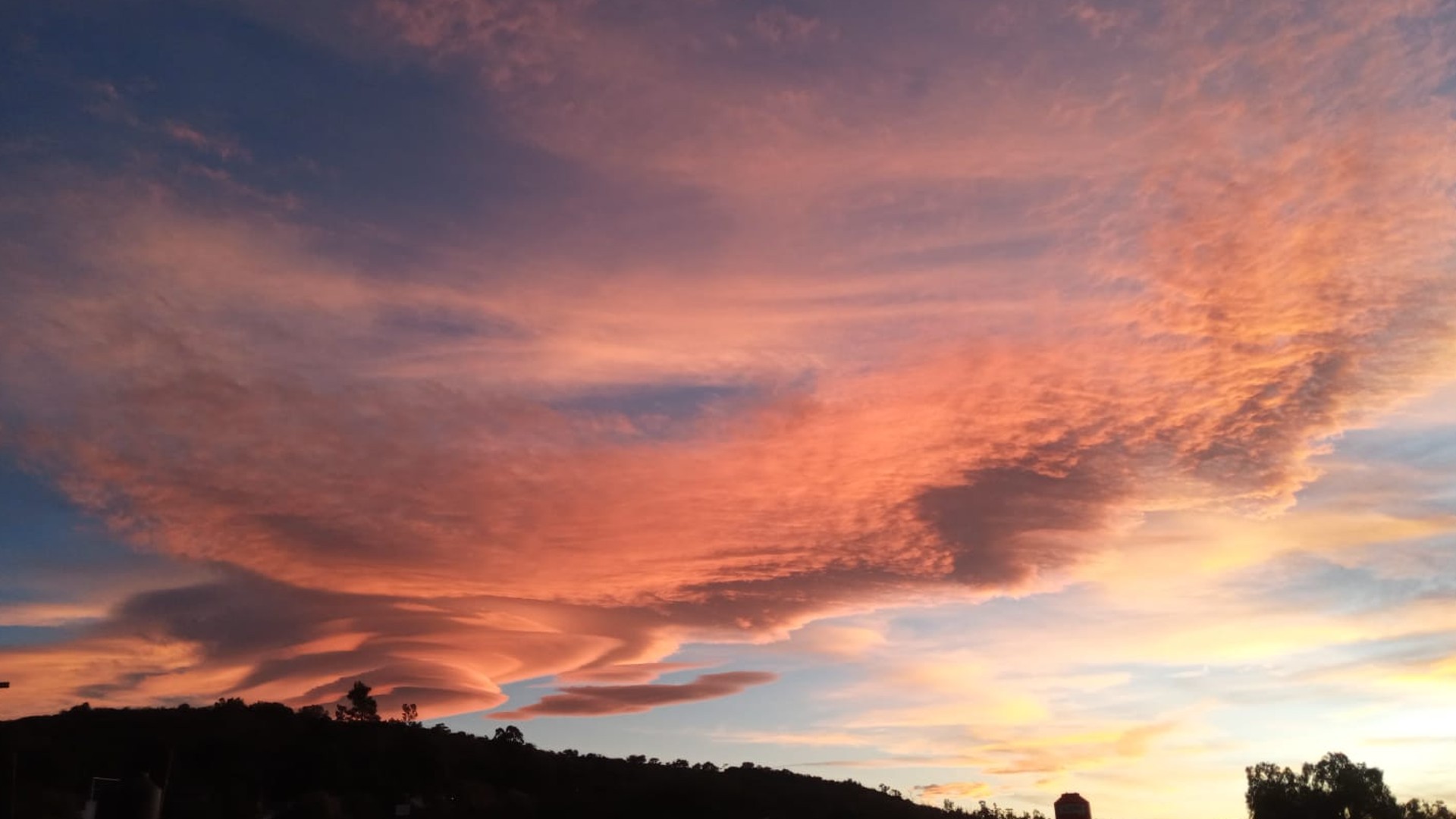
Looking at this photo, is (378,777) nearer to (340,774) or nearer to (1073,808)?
(340,774)

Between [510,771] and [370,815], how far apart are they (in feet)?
71.0

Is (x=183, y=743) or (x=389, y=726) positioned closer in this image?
(x=183, y=743)

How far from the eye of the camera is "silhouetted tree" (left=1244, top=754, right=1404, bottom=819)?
119 metres

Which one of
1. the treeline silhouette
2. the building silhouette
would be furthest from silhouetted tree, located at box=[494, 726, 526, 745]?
the building silhouette

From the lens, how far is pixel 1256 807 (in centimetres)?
12294

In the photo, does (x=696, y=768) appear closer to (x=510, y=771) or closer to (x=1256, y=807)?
(x=510, y=771)

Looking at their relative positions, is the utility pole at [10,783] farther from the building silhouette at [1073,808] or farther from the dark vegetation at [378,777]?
the building silhouette at [1073,808]

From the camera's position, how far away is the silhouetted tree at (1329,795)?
119 metres

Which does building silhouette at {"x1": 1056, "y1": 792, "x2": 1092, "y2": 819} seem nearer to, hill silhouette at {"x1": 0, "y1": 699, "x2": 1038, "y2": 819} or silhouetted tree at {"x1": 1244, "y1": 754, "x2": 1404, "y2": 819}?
hill silhouette at {"x1": 0, "y1": 699, "x2": 1038, "y2": 819}

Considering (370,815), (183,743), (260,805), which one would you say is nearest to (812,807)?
(370,815)

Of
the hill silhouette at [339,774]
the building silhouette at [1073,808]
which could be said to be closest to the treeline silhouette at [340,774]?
the hill silhouette at [339,774]

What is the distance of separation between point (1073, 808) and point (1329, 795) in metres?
80.2

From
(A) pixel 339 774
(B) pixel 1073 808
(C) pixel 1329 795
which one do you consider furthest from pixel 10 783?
(C) pixel 1329 795

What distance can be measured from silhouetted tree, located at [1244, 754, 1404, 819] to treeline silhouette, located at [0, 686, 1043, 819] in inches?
1522
